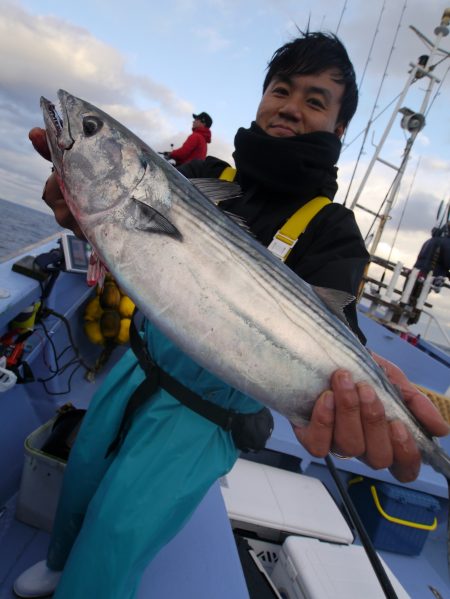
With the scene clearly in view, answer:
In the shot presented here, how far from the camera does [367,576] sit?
2789mm

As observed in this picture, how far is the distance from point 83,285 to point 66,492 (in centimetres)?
301

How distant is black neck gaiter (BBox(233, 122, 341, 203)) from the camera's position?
2115 millimetres

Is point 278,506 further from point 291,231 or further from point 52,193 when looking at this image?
point 52,193

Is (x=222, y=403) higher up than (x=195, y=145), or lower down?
lower down

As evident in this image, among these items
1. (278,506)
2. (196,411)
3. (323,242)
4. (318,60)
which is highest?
(318,60)

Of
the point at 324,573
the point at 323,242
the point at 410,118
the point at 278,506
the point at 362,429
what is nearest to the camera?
the point at 362,429

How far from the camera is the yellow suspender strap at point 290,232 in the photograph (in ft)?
6.72

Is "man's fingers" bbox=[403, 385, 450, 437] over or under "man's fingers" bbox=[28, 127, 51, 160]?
under

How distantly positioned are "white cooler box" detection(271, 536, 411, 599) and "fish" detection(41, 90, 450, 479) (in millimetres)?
1443

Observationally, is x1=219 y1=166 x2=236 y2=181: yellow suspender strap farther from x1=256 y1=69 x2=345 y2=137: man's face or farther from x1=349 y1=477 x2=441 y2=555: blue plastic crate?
x1=349 y1=477 x2=441 y2=555: blue plastic crate

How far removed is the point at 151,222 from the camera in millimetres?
1621

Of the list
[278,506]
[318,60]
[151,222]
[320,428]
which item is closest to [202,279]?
[151,222]

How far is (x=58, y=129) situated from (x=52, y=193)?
1.13ft

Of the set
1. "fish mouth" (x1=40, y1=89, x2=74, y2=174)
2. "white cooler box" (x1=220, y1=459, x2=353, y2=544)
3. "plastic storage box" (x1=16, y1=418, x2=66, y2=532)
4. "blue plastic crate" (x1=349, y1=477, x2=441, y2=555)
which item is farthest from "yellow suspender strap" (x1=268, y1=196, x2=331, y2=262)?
"blue plastic crate" (x1=349, y1=477, x2=441, y2=555)
